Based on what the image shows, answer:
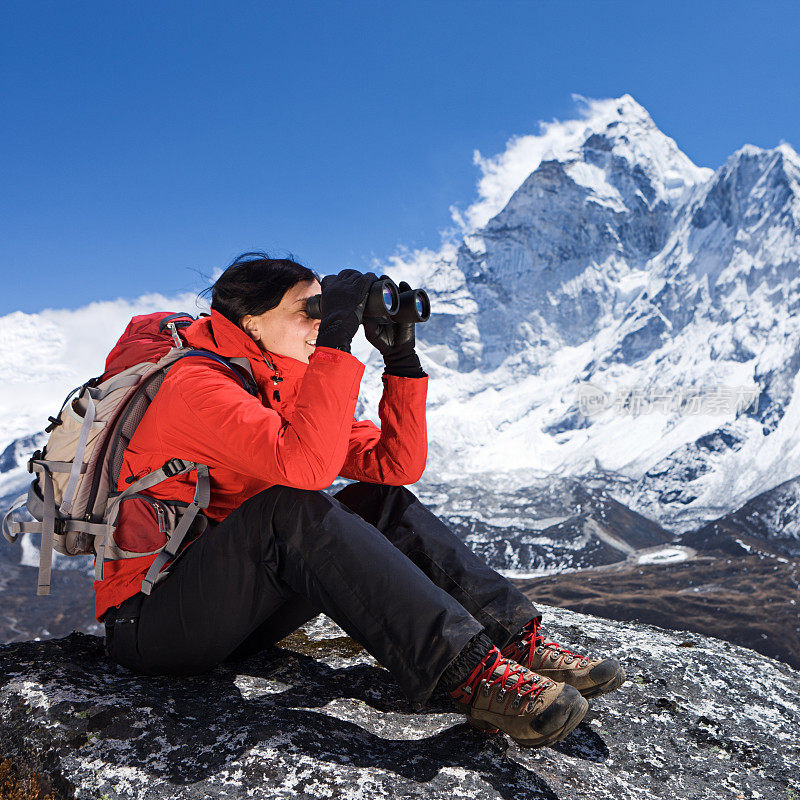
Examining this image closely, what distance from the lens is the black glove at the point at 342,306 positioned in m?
2.13

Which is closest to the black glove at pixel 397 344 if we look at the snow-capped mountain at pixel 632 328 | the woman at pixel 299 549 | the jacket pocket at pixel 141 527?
the woman at pixel 299 549

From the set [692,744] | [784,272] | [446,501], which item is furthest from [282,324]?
[784,272]

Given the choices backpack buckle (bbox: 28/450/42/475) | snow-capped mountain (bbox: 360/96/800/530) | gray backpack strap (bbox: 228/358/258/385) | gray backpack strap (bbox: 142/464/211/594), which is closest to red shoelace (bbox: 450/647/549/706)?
gray backpack strap (bbox: 142/464/211/594)

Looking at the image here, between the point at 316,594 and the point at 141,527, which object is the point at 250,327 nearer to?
the point at 141,527

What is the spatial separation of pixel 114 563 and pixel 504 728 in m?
1.50

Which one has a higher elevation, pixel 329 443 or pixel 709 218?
pixel 709 218

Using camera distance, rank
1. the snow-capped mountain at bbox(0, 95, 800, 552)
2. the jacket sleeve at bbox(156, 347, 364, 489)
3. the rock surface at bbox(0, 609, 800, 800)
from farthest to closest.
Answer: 1. the snow-capped mountain at bbox(0, 95, 800, 552)
2. the jacket sleeve at bbox(156, 347, 364, 489)
3. the rock surface at bbox(0, 609, 800, 800)

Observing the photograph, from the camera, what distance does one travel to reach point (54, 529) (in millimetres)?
2256

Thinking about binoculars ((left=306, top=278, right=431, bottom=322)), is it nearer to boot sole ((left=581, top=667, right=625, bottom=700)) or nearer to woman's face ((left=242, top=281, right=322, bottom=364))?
woman's face ((left=242, top=281, right=322, bottom=364))

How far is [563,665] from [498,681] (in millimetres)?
450

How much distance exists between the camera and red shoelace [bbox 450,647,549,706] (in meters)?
1.94

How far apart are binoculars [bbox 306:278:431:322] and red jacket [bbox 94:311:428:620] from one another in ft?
0.82

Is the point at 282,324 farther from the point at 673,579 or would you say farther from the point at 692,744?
the point at 673,579

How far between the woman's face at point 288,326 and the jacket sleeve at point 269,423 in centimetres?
35
